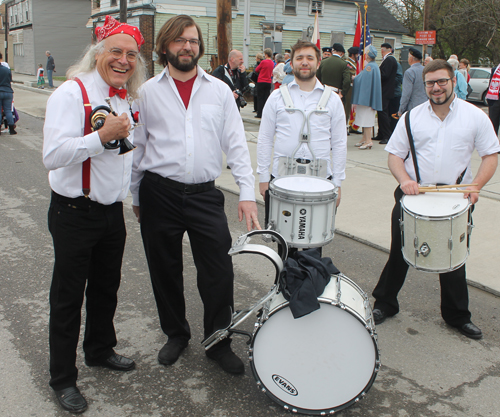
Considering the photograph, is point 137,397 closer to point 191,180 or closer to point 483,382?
point 191,180

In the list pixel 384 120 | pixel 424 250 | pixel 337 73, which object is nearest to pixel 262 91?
pixel 337 73

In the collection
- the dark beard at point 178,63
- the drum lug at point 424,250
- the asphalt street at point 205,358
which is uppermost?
the dark beard at point 178,63

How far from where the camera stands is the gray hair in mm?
2678

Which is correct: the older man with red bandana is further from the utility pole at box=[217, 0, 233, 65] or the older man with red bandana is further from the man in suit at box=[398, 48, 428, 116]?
the utility pole at box=[217, 0, 233, 65]

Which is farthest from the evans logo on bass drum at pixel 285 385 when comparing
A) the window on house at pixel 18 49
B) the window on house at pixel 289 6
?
the window on house at pixel 18 49

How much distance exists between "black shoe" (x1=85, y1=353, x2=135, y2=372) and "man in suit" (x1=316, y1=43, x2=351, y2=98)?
882cm

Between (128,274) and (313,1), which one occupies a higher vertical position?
(313,1)

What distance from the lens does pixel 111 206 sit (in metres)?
2.87

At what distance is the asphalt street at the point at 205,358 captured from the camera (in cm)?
289

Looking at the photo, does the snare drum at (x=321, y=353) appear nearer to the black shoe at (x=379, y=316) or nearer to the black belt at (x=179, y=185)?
the black belt at (x=179, y=185)

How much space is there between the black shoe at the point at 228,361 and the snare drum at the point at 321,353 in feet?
1.47

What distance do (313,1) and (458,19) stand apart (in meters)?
9.69

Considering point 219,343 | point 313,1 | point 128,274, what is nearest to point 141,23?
point 313,1

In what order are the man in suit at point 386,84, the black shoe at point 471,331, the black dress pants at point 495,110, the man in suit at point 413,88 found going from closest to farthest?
1. the black shoe at point 471,331
2. the man in suit at point 413,88
3. the black dress pants at point 495,110
4. the man in suit at point 386,84
